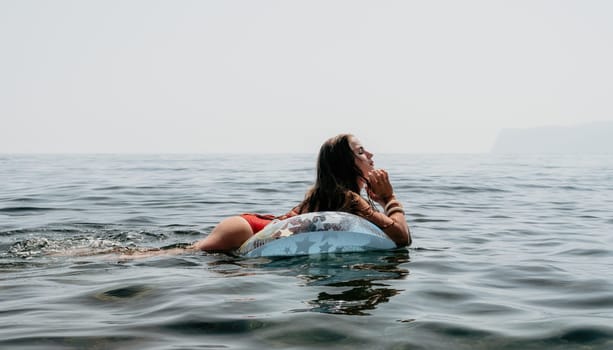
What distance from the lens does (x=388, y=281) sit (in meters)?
6.42

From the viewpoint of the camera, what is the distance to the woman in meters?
7.84

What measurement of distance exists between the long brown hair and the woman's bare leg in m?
0.83

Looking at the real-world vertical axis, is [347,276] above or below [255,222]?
below

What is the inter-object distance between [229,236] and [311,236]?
0.99m

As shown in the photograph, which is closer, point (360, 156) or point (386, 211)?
point (360, 156)

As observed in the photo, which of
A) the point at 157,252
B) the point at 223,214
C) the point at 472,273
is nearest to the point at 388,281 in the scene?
the point at 472,273

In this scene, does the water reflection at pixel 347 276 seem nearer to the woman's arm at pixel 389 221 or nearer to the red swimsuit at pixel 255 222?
the woman's arm at pixel 389 221

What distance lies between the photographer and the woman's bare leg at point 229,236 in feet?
26.0

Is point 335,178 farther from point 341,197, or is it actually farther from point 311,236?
point 311,236

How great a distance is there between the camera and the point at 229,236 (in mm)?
7926

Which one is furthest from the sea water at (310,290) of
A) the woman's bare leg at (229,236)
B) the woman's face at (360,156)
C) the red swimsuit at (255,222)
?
the woman's face at (360,156)

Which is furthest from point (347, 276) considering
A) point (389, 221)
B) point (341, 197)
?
point (389, 221)

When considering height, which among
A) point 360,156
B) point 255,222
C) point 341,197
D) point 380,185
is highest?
point 360,156

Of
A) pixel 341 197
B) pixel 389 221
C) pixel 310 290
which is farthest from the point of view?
pixel 389 221
